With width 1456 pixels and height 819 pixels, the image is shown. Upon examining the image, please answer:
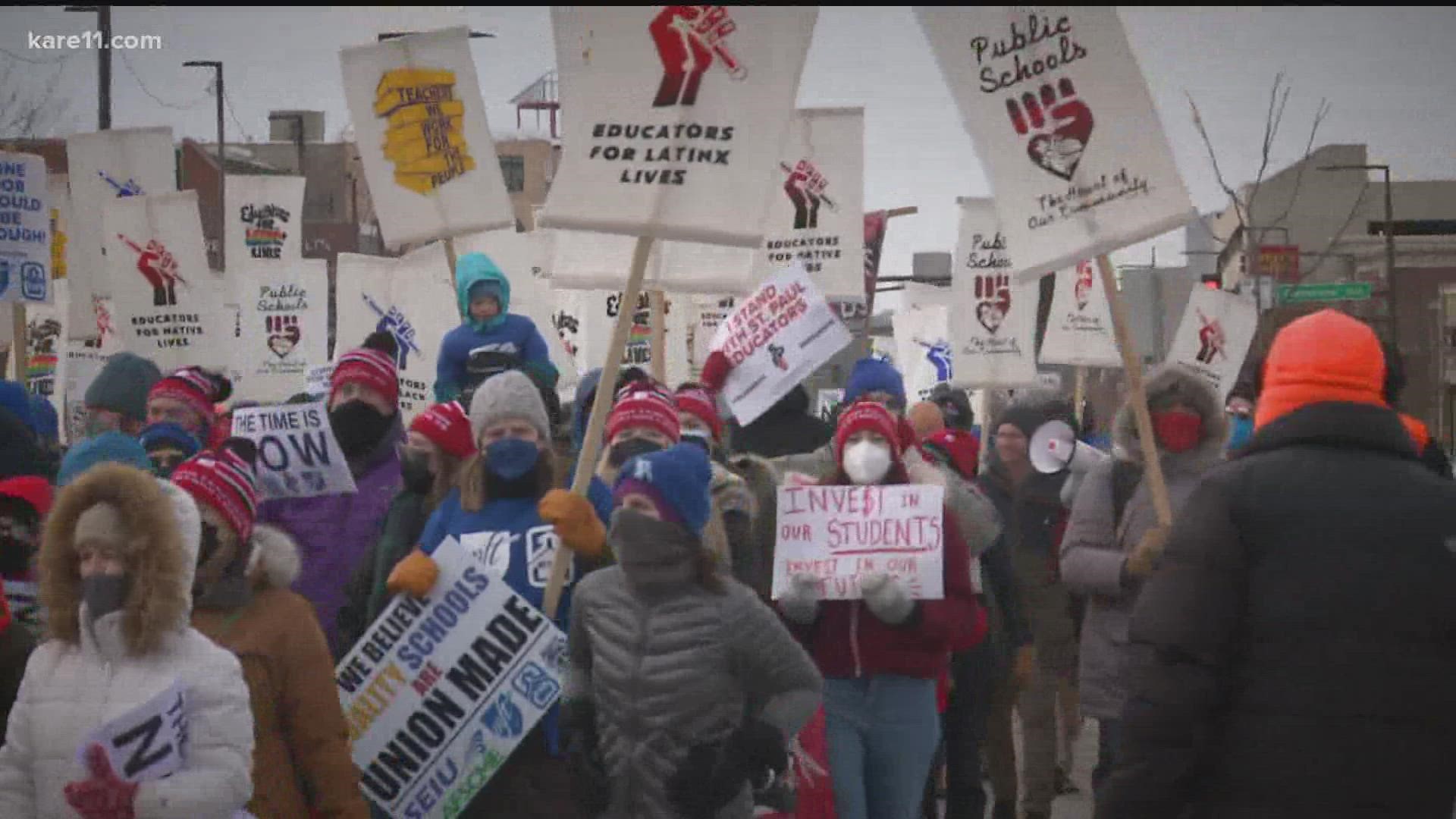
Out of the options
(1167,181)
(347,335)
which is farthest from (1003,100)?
(347,335)

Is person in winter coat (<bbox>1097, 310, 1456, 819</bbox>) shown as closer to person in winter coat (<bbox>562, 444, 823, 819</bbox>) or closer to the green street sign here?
person in winter coat (<bbox>562, 444, 823, 819</bbox>)

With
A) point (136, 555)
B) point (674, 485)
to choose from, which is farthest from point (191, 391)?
point (136, 555)

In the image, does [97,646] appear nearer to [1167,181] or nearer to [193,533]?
[193,533]

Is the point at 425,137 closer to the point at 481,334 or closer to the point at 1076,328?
the point at 481,334

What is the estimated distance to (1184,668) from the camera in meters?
4.60

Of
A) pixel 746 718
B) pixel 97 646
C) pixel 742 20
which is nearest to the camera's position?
pixel 97 646

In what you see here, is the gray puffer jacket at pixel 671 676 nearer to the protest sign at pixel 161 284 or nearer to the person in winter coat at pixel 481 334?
the person in winter coat at pixel 481 334

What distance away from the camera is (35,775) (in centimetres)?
509

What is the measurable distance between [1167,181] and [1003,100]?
64cm

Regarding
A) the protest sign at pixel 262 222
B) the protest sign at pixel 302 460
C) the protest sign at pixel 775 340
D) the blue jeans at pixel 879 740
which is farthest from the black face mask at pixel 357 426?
the protest sign at pixel 262 222

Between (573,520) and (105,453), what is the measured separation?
177 cm

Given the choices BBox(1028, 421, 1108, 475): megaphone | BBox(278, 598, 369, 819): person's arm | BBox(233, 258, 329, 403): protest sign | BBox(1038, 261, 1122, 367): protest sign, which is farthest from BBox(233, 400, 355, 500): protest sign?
BBox(1038, 261, 1122, 367): protest sign

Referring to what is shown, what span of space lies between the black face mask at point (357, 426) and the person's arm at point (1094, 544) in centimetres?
257

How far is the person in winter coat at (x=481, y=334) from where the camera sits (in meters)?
10.5
